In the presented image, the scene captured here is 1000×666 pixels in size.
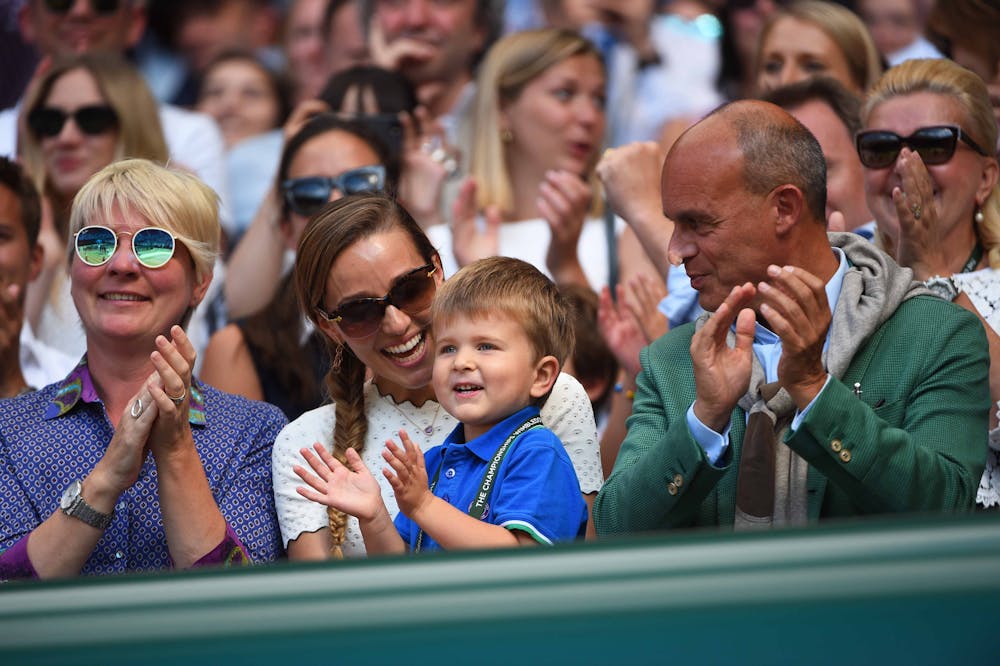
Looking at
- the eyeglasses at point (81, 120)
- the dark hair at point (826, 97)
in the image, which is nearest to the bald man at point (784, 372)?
the dark hair at point (826, 97)

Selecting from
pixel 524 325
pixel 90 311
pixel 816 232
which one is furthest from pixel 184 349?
pixel 816 232

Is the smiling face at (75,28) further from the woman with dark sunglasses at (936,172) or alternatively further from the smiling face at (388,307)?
the woman with dark sunglasses at (936,172)

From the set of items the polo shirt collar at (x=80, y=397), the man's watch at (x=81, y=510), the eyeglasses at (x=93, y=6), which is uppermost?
the eyeglasses at (x=93, y=6)

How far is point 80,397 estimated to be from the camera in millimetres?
3182

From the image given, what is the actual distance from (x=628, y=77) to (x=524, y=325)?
3217 mm

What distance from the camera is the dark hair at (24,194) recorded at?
14.2 ft

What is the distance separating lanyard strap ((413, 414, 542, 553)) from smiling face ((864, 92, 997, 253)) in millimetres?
1204

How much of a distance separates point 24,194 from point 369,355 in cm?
176

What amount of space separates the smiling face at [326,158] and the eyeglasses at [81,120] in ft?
3.07

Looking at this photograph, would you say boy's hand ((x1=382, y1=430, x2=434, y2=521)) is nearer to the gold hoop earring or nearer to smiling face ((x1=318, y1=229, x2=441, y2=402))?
smiling face ((x1=318, y1=229, x2=441, y2=402))

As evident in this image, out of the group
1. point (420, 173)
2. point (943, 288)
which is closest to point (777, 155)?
point (943, 288)

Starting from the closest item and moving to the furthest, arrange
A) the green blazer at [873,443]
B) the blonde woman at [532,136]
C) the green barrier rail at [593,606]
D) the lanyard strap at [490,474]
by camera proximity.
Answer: the green barrier rail at [593,606], the green blazer at [873,443], the lanyard strap at [490,474], the blonde woman at [532,136]

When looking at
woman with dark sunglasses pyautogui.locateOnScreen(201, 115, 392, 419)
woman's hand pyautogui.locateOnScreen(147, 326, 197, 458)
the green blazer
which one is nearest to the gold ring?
woman's hand pyautogui.locateOnScreen(147, 326, 197, 458)

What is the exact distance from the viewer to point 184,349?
2.87 metres
